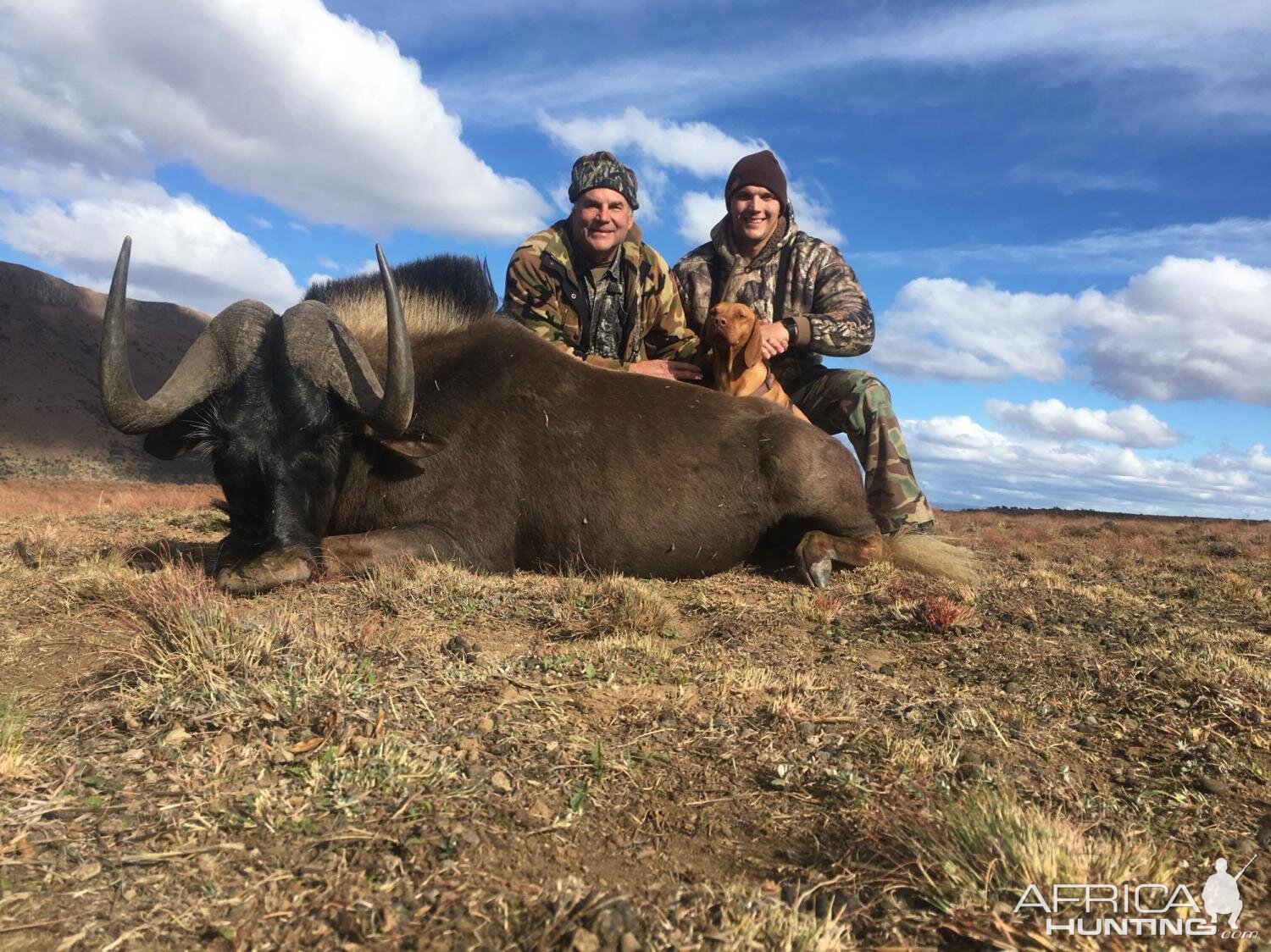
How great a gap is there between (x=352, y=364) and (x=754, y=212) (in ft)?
14.1

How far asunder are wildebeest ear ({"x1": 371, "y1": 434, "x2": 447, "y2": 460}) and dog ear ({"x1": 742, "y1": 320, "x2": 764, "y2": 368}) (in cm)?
271

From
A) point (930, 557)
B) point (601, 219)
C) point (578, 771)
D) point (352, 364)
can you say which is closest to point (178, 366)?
point (352, 364)

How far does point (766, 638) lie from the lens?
3811 millimetres

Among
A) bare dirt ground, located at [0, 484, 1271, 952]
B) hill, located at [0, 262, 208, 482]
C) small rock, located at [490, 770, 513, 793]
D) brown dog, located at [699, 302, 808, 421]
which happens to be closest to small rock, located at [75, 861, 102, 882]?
bare dirt ground, located at [0, 484, 1271, 952]

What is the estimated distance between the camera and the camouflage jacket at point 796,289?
23.8ft

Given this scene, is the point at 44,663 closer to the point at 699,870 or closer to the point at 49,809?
the point at 49,809

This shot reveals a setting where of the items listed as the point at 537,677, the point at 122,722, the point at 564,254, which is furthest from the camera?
the point at 564,254

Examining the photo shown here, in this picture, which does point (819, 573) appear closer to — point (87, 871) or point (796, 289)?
point (796, 289)

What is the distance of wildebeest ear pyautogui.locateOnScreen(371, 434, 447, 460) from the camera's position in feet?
15.6

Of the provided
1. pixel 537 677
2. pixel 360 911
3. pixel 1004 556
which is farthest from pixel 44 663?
pixel 1004 556

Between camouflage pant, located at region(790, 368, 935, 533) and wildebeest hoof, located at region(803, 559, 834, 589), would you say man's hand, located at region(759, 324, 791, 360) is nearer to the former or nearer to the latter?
camouflage pant, located at region(790, 368, 935, 533)

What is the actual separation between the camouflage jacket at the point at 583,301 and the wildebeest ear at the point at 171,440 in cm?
306

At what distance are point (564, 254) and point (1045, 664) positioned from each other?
17.5 feet

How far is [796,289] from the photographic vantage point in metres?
7.72
